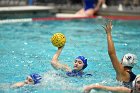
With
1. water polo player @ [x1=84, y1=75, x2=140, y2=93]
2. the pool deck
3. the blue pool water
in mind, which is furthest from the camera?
the pool deck

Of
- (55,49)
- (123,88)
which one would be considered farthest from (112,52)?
(55,49)

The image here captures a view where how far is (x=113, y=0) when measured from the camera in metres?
17.8

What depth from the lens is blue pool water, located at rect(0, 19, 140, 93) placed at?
6.31 meters

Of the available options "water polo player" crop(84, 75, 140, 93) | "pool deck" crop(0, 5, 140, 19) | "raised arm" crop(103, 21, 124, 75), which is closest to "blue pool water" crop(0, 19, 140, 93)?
"water polo player" crop(84, 75, 140, 93)

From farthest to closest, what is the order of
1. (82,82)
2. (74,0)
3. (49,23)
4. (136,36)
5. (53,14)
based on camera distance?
(74,0) → (53,14) → (49,23) → (136,36) → (82,82)

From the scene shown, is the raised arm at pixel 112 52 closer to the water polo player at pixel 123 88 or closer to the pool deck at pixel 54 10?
the water polo player at pixel 123 88

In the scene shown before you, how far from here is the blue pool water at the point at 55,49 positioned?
249 inches

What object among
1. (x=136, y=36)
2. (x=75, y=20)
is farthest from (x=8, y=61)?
(x=75, y=20)

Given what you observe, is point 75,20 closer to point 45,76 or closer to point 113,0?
point 113,0

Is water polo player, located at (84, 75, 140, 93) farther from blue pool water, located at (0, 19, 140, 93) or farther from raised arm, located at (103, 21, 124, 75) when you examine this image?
blue pool water, located at (0, 19, 140, 93)

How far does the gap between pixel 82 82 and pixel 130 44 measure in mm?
4147

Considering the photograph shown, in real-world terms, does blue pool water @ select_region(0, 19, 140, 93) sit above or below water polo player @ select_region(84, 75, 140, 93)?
below

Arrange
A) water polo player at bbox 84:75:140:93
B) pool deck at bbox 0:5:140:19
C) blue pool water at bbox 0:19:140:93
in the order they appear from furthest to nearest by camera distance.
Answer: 1. pool deck at bbox 0:5:140:19
2. blue pool water at bbox 0:19:140:93
3. water polo player at bbox 84:75:140:93

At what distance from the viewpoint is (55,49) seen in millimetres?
9523
